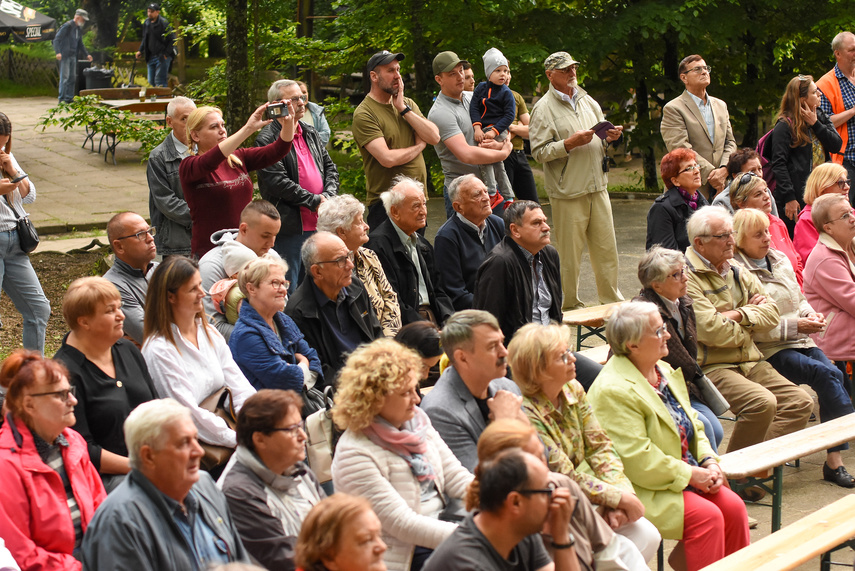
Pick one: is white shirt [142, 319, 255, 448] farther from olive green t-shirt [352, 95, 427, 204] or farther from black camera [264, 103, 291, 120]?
olive green t-shirt [352, 95, 427, 204]

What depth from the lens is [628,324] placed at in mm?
4715

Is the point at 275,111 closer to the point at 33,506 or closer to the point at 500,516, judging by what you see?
the point at 33,506

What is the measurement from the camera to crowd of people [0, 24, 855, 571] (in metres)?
3.41

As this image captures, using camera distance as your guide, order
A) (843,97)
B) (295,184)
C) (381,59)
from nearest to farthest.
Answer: (295,184) → (381,59) → (843,97)

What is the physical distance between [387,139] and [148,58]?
1457 centimetres

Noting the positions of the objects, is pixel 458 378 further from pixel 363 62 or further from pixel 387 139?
pixel 363 62

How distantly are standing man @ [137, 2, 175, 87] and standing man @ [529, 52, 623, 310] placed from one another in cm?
1312

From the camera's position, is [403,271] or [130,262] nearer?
[130,262]

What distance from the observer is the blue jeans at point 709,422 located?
5395mm

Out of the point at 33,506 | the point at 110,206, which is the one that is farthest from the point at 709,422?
the point at 110,206

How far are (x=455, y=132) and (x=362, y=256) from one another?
2333mm

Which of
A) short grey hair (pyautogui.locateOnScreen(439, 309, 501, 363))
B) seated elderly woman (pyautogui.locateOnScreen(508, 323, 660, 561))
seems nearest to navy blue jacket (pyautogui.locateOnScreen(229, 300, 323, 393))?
short grey hair (pyautogui.locateOnScreen(439, 309, 501, 363))

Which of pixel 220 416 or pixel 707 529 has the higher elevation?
pixel 220 416

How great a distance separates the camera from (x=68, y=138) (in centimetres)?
1806
